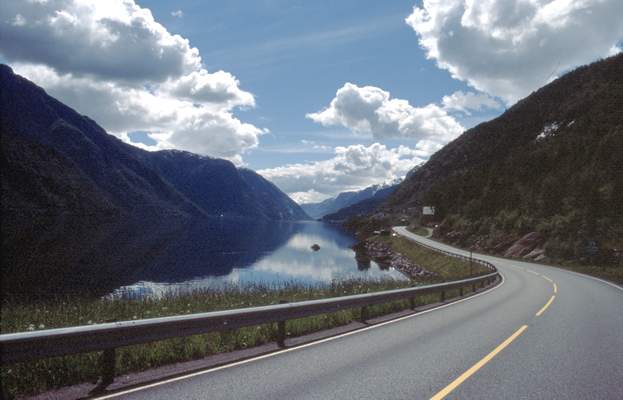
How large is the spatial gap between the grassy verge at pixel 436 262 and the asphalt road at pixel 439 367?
68.4 ft

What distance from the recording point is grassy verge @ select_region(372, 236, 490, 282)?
4423cm

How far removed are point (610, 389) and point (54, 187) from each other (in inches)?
8592

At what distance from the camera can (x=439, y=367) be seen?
7.76 m

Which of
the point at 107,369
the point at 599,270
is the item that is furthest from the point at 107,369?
the point at 599,270

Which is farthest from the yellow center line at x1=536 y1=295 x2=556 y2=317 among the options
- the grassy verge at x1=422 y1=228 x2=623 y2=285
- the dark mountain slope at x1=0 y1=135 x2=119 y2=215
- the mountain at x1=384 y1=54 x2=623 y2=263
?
the dark mountain slope at x1=0 y1=135 x2=119 y2=215

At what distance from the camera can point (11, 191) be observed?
6609 inches

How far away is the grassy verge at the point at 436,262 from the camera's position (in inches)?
1742

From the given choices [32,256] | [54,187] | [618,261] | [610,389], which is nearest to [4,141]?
[54,187]

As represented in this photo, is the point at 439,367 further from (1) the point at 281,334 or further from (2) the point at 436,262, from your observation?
(2) the point at 436,262

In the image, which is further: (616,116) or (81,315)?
(616,116)

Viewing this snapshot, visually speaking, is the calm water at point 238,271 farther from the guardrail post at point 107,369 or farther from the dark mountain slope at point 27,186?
the dark mountain slope at point 27,186

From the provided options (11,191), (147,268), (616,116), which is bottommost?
(147,268)

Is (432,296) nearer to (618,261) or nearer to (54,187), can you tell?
(618,261)

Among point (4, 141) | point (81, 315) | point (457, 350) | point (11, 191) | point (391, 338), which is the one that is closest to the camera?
point (457, 350)
